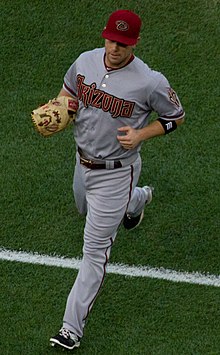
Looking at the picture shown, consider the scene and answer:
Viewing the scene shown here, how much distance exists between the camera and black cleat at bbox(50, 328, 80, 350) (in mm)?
6551

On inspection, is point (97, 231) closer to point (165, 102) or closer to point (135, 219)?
point (165, 102)

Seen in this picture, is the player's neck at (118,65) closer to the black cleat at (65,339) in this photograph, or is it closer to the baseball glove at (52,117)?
the baseball glove at (52,117)

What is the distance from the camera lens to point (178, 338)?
22.1 ft

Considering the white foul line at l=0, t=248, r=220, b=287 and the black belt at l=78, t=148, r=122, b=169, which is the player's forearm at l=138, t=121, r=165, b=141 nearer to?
the black belt at l=78, t=148, r=122, b=169

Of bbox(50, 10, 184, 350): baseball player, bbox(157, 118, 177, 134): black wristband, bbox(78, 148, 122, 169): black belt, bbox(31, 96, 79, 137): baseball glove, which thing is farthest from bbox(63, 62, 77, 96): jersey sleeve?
bbox(157, 118, 177, 134): black wristband

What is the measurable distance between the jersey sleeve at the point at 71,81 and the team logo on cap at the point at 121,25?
0.50 metres

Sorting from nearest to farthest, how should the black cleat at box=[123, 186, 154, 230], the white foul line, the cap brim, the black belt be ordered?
the cap brim → the black belt → the white foul line → the black cleat at box=[123, 186, 154, 230]

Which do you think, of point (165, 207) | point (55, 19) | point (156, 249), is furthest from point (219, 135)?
point (55, 19)

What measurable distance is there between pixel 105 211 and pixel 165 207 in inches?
61.1

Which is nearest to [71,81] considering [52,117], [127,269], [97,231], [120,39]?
[52,117]

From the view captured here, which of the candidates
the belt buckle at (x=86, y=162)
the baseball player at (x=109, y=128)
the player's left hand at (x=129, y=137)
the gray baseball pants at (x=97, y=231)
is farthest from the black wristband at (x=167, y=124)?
the belt buckle at (x=86, y=162)

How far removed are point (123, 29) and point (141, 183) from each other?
221 cm

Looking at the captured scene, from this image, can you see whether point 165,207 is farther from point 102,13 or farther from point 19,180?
point 102,13

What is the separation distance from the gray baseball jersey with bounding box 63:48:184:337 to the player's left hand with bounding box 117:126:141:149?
11cm
